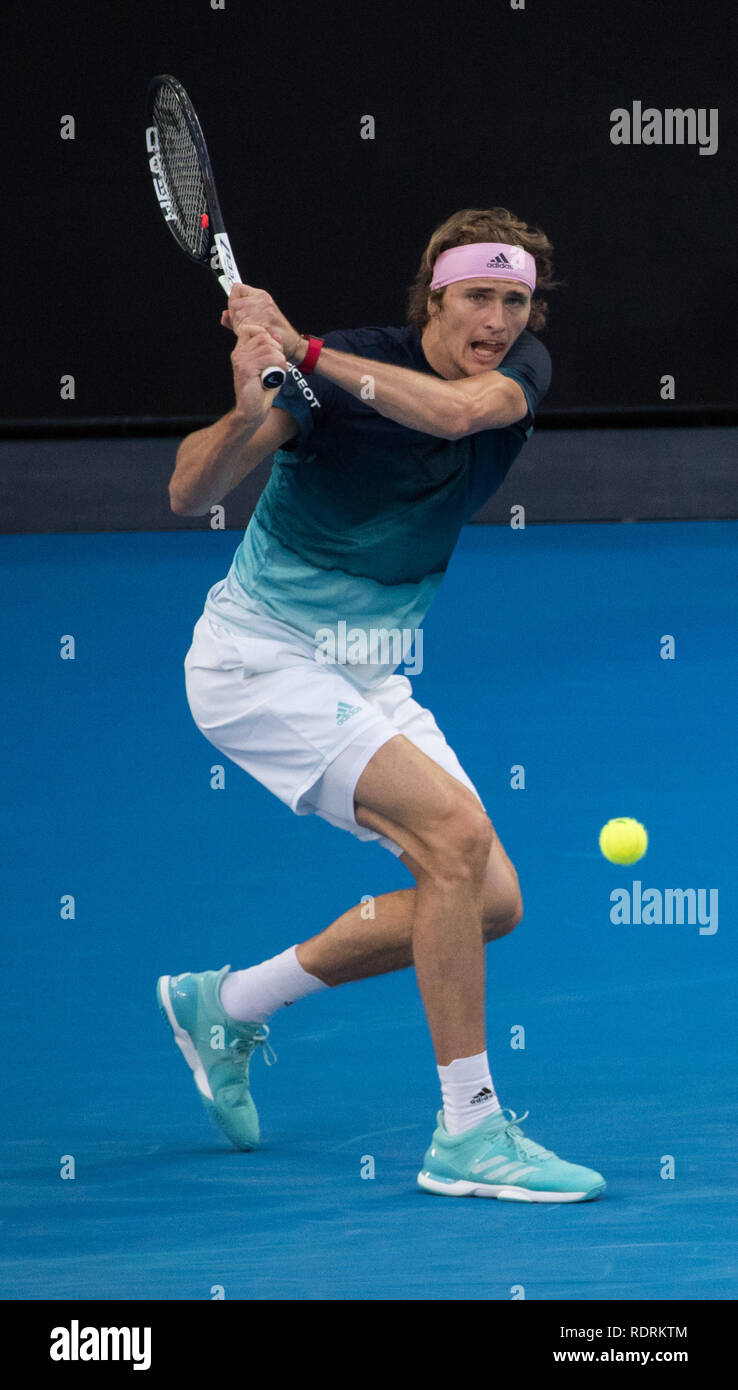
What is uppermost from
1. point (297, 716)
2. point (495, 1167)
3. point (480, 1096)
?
point (297, 716)

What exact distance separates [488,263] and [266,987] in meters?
1.45

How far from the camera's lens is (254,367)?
334cm

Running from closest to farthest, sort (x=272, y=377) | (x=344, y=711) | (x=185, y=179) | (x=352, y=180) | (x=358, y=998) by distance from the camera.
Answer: (x=272, y=377) → (x=344, y=711) → (x=185, y=179) → (x=358, y=998) → (x=352, y=180)

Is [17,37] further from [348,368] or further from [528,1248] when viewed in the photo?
[528,1248]

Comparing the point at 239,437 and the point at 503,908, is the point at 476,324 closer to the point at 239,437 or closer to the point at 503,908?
the point at 239,437

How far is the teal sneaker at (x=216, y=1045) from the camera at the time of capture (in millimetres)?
3689

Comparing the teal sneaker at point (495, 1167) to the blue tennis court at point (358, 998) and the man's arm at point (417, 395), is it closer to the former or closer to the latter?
the blue tennis court at point (358, 998)

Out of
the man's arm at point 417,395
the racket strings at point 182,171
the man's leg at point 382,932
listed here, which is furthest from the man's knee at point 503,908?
the racket strings at point 182,171

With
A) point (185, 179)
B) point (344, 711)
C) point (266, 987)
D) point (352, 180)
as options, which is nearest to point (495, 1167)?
point (266, 987)

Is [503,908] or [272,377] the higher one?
[272,377]

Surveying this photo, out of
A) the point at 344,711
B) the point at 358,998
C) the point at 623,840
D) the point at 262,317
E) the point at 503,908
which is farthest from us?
the point at 623,840

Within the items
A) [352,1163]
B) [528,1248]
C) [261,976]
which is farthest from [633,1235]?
[261,976]

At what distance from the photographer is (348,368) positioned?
3439 millimetres

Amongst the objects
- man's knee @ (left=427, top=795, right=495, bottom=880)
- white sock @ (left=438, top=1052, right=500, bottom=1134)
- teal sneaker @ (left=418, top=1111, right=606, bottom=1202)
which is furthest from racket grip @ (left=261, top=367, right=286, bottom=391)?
teal sneaker @ (left=418, top=1111, right=606, bottom=1202)
